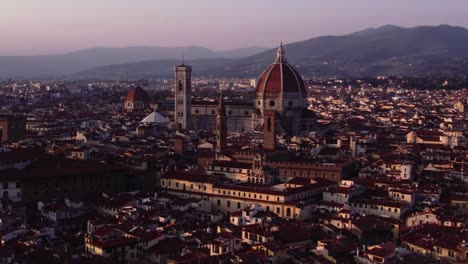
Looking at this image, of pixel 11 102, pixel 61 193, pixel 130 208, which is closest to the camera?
pixel 130 208

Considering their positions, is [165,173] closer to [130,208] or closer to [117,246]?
[130,208]

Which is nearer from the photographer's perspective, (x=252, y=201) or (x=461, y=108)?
(x=252, y=201)

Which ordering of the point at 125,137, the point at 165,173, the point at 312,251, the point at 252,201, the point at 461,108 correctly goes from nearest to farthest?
1. the point at 312,251
2. the point at 252,201
3. the point at 165,173
4. the point at 125,137
5. the point at 461,108

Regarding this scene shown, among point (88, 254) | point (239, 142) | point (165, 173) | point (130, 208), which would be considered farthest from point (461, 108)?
point (88, 254)

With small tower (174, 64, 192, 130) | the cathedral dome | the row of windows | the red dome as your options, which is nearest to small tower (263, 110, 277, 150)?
the row of windows

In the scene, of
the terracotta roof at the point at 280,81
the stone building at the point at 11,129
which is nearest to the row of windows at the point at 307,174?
the stone building at the point at 11,129

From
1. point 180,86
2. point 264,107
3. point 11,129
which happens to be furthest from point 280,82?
point 11,129

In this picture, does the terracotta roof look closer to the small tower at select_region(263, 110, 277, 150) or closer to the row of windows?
the small tower at select_region(263, 110, 277, 150)

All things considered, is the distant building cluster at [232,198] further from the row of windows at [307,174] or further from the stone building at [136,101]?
the stone building at [136,101]
